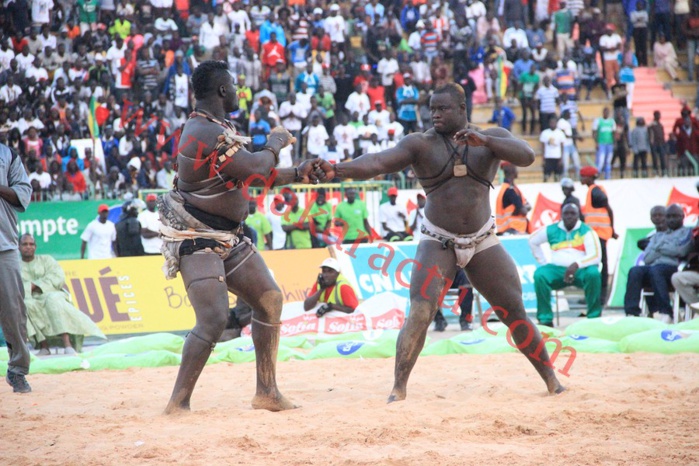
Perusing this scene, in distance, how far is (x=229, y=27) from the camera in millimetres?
23297

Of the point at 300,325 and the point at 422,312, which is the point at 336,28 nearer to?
the point at 300,325

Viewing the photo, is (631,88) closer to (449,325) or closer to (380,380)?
(449,325)

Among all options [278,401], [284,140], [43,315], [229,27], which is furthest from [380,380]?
[229,27]

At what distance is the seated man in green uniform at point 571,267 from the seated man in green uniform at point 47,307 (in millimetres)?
5932

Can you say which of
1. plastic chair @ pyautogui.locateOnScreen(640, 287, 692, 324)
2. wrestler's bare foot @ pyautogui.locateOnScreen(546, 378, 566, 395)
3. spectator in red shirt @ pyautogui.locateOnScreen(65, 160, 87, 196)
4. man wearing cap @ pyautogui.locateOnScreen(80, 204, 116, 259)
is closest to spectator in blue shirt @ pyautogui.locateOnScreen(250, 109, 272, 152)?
spectator in red shirt @ pyautogui.locateOnScreen(65, 160, 87, 196)

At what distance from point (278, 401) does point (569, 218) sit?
7248 mm

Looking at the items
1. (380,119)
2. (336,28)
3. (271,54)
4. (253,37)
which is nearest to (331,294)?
(380,119)

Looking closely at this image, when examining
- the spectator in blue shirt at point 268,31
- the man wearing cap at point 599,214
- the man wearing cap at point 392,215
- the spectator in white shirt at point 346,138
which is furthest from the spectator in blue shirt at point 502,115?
the man wearing cap at point 599,214

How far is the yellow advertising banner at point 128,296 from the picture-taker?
12.8 meters

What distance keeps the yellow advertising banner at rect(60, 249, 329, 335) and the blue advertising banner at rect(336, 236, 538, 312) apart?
1.50 meters

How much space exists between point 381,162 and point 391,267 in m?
7.04

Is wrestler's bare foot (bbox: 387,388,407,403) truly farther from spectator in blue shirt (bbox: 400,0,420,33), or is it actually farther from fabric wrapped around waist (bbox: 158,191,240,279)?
spectator in blue shirt (bbox: 400,0,420,33)

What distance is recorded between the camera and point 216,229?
6352 millimetres

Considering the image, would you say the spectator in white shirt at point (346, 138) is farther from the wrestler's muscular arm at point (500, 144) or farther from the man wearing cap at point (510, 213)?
the wrestler's muscular arm at point (500, 144)
